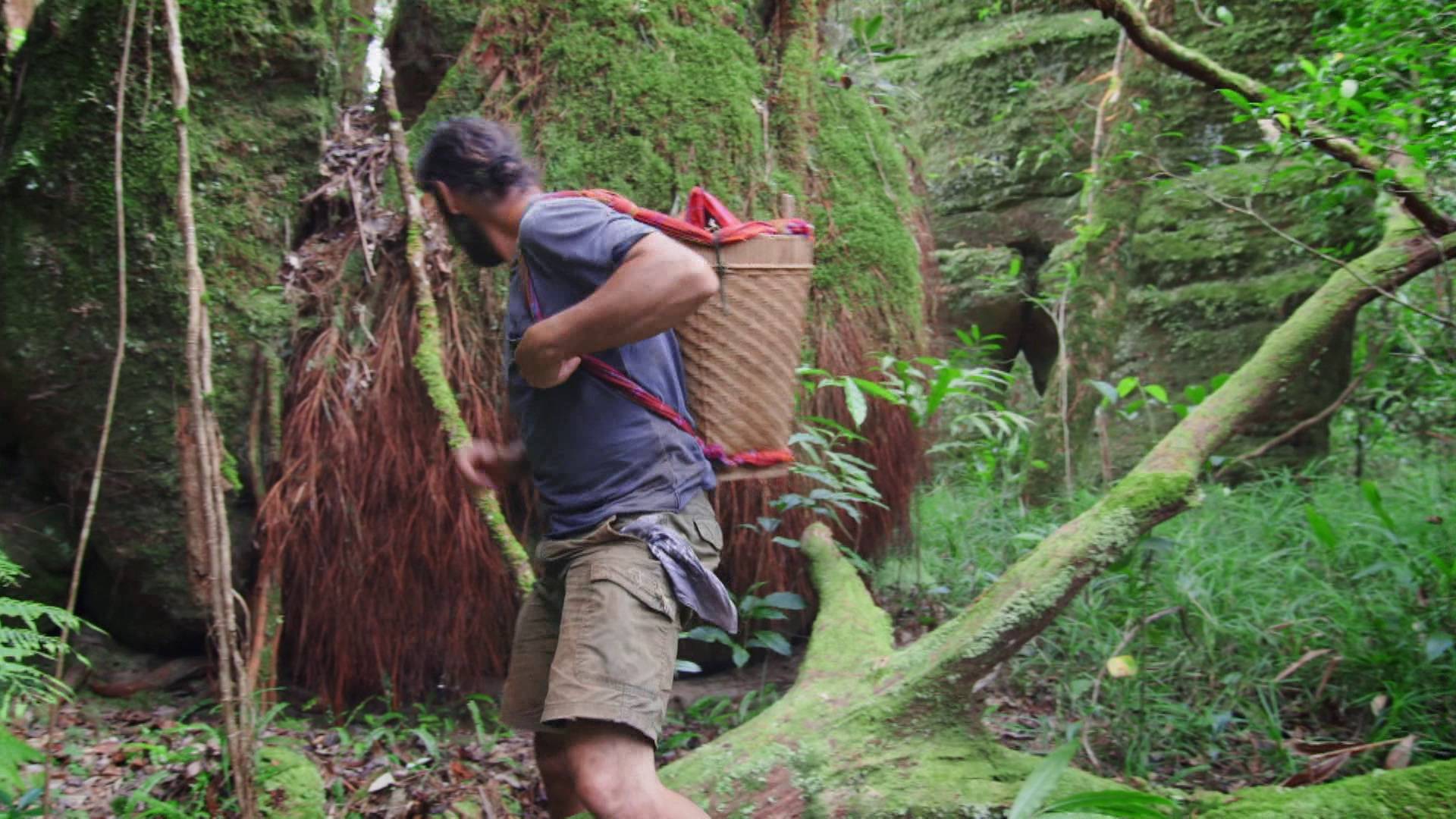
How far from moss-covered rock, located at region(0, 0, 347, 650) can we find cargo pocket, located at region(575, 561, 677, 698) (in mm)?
2192

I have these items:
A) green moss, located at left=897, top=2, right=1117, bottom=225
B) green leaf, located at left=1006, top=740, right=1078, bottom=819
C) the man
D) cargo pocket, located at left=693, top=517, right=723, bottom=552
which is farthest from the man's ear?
green moss, located at left=897, top=2, right=1117, bottom=225

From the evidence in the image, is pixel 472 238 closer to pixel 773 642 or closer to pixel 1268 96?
pixel 773 642

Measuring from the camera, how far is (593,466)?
7.26ft

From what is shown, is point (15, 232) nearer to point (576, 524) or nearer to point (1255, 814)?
point (576, 524)

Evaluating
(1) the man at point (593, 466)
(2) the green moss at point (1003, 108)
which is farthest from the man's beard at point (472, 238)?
(2) the green moss at point (1003, 108)

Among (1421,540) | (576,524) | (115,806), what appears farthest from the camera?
(1421,540)

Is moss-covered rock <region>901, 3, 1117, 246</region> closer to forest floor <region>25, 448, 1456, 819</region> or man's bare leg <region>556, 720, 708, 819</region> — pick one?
forest floor <region>25, 448, 1456, 819</region>

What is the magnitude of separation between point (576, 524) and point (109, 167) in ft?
8.17

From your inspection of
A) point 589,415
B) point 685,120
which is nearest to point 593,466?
point 589,415

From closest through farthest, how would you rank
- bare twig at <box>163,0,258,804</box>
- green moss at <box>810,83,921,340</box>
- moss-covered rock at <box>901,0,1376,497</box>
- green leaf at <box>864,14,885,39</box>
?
bare twig at <box>163,0,258,804</box>, green moss at <box>810,83,921,340</box>, green leaf at <box>864,14,885,39</box>, moss-covered rock at <box>901,0,1376,497</box>

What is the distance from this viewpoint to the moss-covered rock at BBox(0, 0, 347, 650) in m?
3.51

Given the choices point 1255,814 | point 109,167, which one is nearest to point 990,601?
point 1255,814

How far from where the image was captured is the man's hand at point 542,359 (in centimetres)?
205

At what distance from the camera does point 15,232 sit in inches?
138
